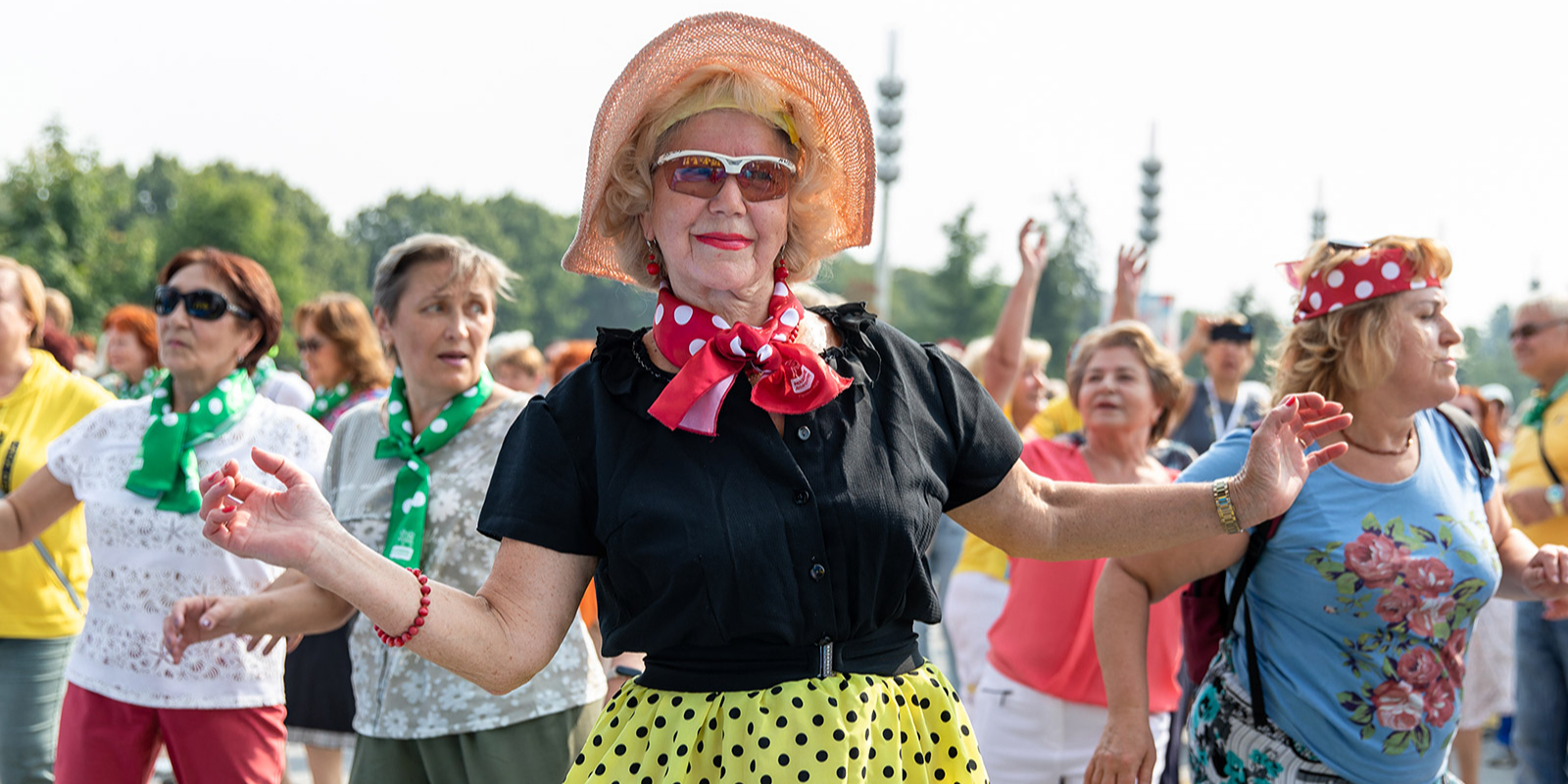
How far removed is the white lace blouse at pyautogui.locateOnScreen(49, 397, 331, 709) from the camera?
11.5 feet

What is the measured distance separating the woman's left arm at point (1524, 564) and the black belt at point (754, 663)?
2.05 m

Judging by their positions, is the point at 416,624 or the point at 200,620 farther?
the point at 200,620

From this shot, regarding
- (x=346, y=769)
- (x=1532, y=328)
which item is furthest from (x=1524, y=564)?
(x=346, y=769)

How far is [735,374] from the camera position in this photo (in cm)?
207

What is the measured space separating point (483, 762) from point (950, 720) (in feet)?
5.13

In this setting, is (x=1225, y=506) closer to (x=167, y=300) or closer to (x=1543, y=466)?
(x=167, y=300)

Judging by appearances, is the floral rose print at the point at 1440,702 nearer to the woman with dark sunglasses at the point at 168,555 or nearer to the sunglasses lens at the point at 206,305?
the woman with dark sunglasses at the point at 168,555

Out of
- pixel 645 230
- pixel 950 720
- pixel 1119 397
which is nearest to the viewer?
pixel 950 720

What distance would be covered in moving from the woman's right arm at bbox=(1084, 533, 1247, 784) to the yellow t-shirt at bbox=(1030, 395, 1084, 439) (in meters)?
2.88

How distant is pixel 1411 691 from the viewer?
282cm

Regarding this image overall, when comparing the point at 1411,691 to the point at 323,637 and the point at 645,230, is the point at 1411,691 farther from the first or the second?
the point at 323,637

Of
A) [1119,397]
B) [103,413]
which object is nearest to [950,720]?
[1119,397]

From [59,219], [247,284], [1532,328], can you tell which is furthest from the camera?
[59,219]

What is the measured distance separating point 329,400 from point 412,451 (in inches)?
118
